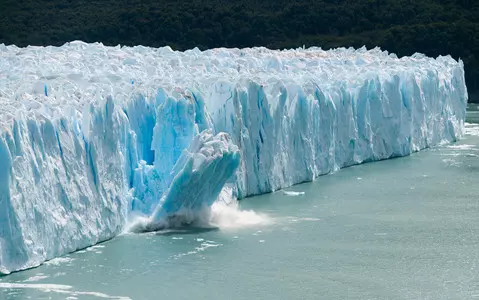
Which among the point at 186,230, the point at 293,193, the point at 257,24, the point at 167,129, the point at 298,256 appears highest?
the point at 257,24

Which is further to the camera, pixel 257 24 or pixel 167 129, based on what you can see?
pixel 257 24

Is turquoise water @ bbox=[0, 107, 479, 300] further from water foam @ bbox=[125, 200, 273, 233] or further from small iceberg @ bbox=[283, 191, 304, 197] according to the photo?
small iceberg @ bbox=[283, 191, 304, 197]

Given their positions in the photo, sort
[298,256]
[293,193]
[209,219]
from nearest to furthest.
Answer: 1. [298,256]
2. [209,219]
3. [293,193]

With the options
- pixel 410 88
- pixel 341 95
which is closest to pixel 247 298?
pixel 341 95

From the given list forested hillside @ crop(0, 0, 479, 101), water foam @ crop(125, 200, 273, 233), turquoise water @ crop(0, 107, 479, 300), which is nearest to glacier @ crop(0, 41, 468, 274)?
water foam @ crop(125, 200, 273, 233)

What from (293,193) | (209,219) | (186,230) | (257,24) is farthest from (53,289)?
(257,24)

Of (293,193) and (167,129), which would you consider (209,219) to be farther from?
(293,193)

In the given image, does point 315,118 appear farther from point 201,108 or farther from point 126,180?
point 126,180
